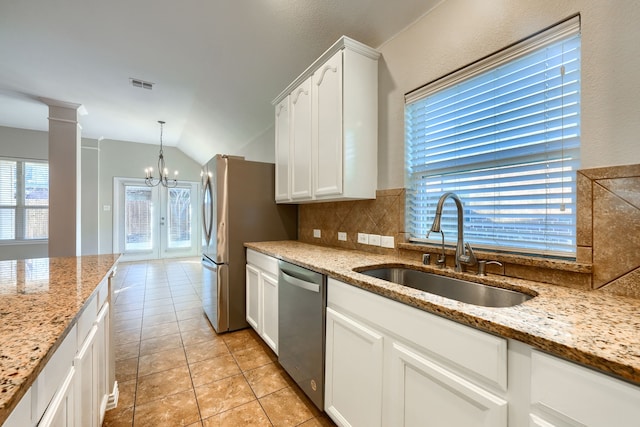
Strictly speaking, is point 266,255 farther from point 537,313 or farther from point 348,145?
point 537,313

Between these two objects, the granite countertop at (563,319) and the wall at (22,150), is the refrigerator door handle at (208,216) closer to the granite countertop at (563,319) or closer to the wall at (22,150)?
the granite countertop at (563,319)

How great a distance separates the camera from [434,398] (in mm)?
969

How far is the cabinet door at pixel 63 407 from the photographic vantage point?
2.24 feet

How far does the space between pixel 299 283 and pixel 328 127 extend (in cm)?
117

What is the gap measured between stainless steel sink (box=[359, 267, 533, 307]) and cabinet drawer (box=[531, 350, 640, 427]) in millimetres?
532

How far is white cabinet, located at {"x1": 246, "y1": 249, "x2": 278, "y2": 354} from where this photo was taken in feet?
7.09

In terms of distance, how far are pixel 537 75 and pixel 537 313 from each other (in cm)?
115

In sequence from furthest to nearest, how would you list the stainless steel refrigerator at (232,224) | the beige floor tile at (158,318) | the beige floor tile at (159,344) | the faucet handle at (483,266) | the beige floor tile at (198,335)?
1. the beige floor tile at (158,318)
2. the stainless steel refrigerator at (232,224)
3. the beige floor tile at (198,335)
4. the beige floor tile at (159,344)
5. the faucet handle at (483,266)

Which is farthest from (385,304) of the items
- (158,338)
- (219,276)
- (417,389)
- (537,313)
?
(158,338)

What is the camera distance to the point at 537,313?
854 millimetres

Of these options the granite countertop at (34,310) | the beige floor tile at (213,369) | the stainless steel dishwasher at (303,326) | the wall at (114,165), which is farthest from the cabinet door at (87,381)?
the wall at (114,165)

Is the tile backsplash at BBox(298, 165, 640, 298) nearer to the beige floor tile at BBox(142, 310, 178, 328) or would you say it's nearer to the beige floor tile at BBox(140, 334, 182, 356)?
the beige floor tile at BBox(140, 334, 182, 356)

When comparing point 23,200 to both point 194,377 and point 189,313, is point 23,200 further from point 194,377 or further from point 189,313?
point 194,377

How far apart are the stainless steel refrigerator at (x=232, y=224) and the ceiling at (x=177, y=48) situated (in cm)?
103
